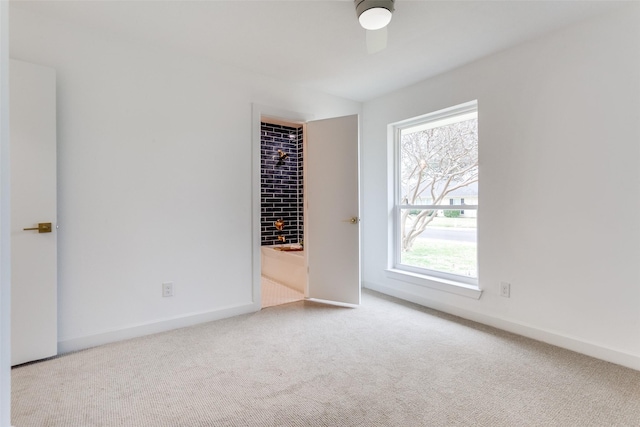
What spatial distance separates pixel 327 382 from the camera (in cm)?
186

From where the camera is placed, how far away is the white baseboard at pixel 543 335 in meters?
2.07

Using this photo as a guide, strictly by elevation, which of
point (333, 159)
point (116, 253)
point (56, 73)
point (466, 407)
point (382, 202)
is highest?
point (56, 73)

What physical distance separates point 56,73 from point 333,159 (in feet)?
7.82

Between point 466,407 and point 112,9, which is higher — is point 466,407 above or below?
below

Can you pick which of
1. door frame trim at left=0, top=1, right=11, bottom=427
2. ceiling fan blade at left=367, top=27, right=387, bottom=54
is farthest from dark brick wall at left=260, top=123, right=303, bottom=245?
door frame trim at left=0, top=1, right=11, bottom=427

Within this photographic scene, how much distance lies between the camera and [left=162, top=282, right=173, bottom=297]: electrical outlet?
2.65 metres

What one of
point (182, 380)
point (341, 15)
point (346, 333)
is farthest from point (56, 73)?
point (346, 333)

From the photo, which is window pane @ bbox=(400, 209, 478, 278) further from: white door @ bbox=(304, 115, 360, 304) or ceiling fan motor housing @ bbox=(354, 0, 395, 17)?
ceiling fan motor housing @ bbox=(354, 0, 395, 17)

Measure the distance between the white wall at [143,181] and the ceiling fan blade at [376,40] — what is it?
1226 mm

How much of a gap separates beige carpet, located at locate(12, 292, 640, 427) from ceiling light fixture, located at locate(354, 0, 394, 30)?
225cm

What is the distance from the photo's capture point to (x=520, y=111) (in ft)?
8.37

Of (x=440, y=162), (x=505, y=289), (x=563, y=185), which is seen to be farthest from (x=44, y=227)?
(x=563, y=185)

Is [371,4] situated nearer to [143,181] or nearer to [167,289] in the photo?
[143,181]

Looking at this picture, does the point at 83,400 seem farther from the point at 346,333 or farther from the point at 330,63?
the point at 330,63
